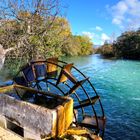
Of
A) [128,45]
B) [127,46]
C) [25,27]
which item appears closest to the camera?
[25,27]

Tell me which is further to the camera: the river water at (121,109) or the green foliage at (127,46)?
the green foliage at (127,46)

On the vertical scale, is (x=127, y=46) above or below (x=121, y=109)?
above

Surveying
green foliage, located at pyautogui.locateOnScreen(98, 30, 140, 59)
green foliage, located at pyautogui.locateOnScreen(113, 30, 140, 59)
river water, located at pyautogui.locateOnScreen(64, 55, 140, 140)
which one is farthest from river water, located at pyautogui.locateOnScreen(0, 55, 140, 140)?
green foliage, located at pyautogui.locateOnScreen(98, 30, 140, 59)

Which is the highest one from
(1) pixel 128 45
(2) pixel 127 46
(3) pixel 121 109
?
(1) pixel 128 45

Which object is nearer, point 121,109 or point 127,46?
point 121,109

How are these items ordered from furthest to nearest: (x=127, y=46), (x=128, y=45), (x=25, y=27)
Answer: (x=127, y=46)
(x=128, y=45)
(x=25, y=27)

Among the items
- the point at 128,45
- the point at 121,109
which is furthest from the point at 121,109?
the point at 128,45

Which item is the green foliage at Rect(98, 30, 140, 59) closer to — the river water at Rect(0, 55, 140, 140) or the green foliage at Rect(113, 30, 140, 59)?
the green foliage at Rect(113, 30, 140, 59)

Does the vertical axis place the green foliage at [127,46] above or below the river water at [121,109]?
above

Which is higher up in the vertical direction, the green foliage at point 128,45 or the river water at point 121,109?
the green foliage at point 128,45

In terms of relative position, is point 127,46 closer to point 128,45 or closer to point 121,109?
point 128,45

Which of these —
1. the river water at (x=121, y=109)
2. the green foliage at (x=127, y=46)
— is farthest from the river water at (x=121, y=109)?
the green foliage at (x=127, y=46)

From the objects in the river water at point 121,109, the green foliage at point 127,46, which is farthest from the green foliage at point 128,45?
the river water at point 121,109

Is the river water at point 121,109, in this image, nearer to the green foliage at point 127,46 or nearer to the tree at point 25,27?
the tree at point 25,27
